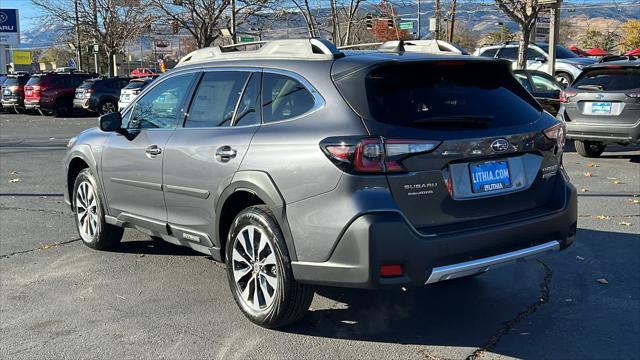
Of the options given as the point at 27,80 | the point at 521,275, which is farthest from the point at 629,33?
the point at 521,275

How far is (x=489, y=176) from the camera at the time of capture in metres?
3.75

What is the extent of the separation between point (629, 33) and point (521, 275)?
60989mm

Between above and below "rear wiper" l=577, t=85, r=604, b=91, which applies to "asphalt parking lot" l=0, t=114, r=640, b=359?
below

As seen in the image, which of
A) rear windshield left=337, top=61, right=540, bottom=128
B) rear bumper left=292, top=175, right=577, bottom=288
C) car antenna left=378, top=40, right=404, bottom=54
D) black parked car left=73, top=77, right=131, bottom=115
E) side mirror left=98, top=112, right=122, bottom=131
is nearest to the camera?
rear bumper left=292, top=175, right=577, bottom=288

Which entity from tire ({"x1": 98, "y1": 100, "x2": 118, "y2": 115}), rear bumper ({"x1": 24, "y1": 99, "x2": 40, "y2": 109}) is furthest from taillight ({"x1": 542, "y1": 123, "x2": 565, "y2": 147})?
rear bumper ({"x1": 24, "y1": 99, "x2": 40, "y2": 109})

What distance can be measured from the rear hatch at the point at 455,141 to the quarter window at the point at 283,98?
0.28 m

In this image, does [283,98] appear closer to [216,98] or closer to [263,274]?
[216,98]

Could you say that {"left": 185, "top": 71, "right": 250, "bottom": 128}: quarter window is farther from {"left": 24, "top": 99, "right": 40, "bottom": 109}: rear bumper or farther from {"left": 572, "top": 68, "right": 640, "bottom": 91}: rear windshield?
{"left": 24, "top": 99, "right": 40, "bottom": 109}: rear bumper

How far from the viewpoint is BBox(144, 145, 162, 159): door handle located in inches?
193

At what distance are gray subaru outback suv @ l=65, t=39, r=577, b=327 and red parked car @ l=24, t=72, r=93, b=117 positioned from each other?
80.1 ft

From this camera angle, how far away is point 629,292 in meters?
4.70

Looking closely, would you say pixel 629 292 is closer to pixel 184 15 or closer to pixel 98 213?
pixel 98 213

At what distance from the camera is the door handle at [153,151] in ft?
16.1

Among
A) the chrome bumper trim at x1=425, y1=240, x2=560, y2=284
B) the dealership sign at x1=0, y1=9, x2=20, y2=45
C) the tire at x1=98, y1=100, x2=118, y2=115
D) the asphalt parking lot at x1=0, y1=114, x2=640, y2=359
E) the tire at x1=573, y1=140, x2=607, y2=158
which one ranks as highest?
the dealership sign at x1=0, y1=9, x2=20, y2=45
